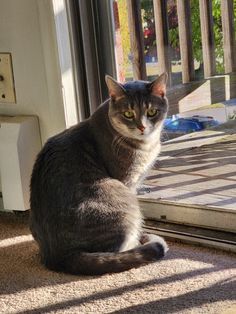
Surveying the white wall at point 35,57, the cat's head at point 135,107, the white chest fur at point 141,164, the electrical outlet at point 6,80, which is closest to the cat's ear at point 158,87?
the cat's head at point 135,107

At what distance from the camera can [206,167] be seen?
1.97 m

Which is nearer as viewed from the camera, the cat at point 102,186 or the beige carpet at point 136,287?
the beige carpet at point 136,287

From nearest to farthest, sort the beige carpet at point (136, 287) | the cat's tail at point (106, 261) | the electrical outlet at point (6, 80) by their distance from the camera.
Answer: the beige carpet at point (136, 287), the cat's tail at point (106, 261), the electrical outlet at point (6, 80)

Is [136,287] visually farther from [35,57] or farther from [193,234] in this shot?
[35,57]

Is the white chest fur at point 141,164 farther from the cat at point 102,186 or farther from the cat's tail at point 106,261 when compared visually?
the cat's tail at point 106,261

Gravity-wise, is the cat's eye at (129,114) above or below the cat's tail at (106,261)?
above

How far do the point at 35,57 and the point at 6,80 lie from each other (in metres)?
0.16

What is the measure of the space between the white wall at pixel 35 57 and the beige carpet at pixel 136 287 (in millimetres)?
508

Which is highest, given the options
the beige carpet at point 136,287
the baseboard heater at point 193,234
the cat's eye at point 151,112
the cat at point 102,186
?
the cat's eye at point 151,112

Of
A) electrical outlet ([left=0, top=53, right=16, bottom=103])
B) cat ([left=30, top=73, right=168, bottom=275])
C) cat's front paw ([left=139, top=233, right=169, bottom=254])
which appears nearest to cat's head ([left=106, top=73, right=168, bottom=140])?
cat ([left=30, top=73, right=168, bottom=275])

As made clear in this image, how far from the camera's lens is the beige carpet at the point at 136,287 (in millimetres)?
1353

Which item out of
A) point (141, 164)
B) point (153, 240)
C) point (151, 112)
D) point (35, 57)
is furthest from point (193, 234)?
point (35, 57)

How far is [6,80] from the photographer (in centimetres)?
201

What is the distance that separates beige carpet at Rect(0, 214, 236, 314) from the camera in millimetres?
1353
